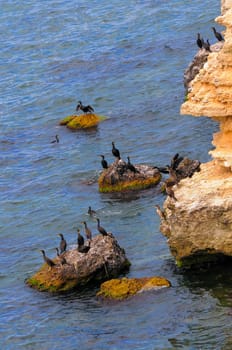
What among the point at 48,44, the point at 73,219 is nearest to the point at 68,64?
the point at 48,44

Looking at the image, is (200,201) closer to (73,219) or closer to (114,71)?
(73,219)

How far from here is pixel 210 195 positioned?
141 ft

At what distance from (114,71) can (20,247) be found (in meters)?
27.4

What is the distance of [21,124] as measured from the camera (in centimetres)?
7256

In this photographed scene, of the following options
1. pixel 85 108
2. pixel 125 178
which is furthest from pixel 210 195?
pixel 85 108

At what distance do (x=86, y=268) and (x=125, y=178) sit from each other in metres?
11.8

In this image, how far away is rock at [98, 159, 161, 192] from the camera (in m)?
56.4

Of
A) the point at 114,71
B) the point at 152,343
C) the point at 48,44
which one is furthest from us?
the point at 48,44

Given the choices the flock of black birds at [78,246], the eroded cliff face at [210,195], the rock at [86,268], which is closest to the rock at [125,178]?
the flock of black birds at [78,246]

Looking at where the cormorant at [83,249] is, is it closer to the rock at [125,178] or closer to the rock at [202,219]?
the rock at [202,219]

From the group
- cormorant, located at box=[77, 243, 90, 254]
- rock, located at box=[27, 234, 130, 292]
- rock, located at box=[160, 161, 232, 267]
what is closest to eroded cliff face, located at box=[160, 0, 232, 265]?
rock, located at box=[160, 161, 232, 267]

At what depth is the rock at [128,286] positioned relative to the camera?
4422 cm

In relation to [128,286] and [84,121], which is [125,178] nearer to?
[84,121]

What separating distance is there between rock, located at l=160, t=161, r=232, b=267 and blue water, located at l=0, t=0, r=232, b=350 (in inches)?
47.0
